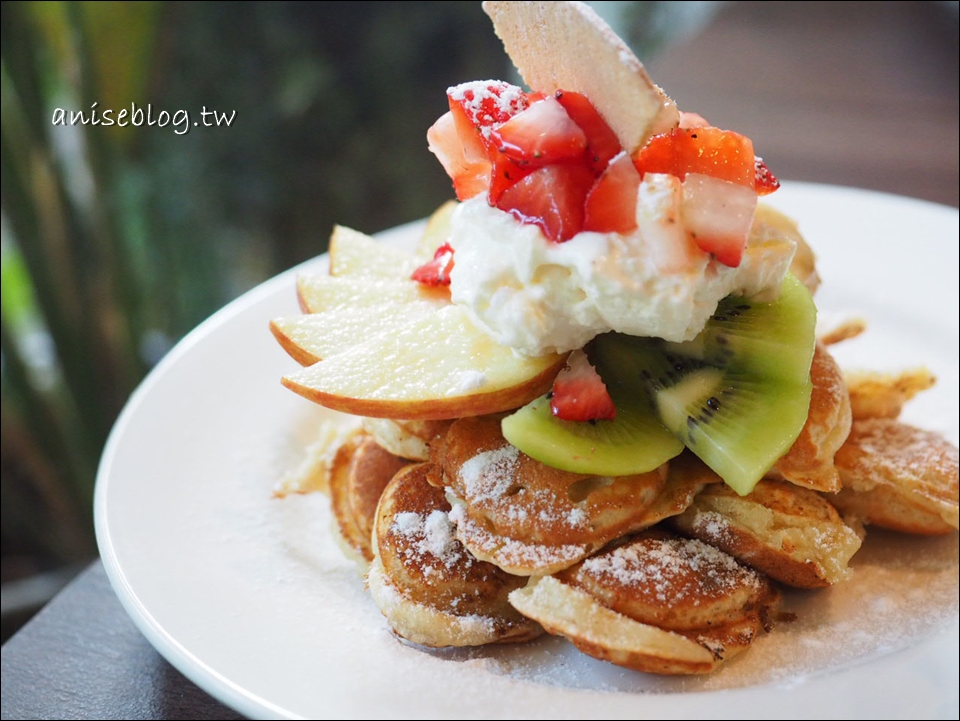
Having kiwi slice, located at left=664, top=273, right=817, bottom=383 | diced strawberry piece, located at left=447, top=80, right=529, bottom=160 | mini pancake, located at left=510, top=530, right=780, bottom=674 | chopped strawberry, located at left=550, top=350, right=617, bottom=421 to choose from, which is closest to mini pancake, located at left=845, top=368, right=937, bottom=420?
kiwi slice, located at left=664, top=273, right=817, bottom=383

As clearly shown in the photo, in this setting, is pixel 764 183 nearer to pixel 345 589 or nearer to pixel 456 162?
pixel 456 162

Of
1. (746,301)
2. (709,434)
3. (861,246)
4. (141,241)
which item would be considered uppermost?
(746,301)

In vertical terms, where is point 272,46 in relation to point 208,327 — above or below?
above

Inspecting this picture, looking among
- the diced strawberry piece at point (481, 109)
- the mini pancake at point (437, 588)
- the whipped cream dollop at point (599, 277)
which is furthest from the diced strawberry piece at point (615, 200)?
the mini pancake at point (437, 588)

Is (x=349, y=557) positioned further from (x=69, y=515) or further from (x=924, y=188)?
(x=924, y=188)

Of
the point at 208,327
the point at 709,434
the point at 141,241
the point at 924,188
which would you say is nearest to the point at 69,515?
the point at 141,241

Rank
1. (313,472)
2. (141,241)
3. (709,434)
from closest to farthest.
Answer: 1. (709,434)
2. (313,472)
3. (141,241)
